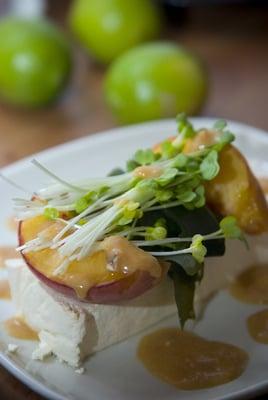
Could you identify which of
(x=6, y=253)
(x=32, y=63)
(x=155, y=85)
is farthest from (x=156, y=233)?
(x=32, y=63)

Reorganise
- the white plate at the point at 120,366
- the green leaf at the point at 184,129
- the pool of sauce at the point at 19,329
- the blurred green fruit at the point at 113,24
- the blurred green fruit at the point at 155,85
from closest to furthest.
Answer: the white plate at the point at 120,366 < the pool of sauce at the point at 19,329 < the green leaf at the point at 184,129 < the blurred green fruit at the point at 155,85 < the blurred green fruit at the point at 113,24

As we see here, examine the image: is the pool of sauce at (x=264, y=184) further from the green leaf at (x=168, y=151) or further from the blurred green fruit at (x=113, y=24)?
the blurred green fruit at (x=113, y=24)

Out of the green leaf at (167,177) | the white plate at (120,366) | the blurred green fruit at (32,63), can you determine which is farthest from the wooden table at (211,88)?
the green leaf at (167,177)

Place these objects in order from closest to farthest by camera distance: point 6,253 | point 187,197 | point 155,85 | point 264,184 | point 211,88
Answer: point 187,197
point 6,253
point 264,184
point 155,85
point 211,88

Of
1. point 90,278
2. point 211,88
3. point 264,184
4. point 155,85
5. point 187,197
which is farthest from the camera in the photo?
point 211,88

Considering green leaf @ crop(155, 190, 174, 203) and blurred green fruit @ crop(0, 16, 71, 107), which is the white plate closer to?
green leaf @ crop(155, 190, 174, 203)

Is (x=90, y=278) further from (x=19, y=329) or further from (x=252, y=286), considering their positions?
(x=252, y=286)
